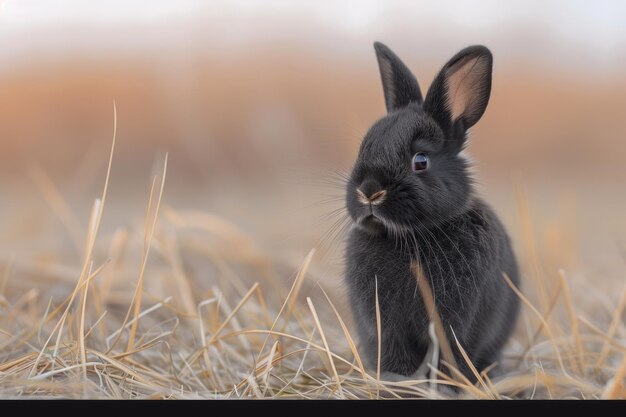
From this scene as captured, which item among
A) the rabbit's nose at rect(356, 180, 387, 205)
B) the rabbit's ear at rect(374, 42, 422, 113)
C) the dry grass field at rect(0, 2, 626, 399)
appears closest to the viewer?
the rabbit's nose at rect(356, 180, 387, 205)

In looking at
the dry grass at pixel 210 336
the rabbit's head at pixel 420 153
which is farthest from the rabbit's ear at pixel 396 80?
the dry grass at pixel 210 336

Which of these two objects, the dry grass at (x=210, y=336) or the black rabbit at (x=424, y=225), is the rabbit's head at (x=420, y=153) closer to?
the black rabbit at (x=424, y=225)

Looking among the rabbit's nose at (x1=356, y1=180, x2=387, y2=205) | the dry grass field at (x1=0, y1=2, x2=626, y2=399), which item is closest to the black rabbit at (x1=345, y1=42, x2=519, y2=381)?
the rabbit's nose at (x1=356, y1=180, x2=387, y2=205)

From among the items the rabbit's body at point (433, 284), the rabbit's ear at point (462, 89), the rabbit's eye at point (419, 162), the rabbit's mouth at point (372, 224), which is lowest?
the rabbit's body at point (433, 284)

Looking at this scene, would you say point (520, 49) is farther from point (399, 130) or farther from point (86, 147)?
point (86, 147)

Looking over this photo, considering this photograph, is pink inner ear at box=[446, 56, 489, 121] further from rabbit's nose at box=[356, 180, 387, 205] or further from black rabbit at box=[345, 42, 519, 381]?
rabbit's nose at box=[356, 180, 387, 205]

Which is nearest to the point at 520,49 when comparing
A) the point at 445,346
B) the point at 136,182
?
the point at 445,346
